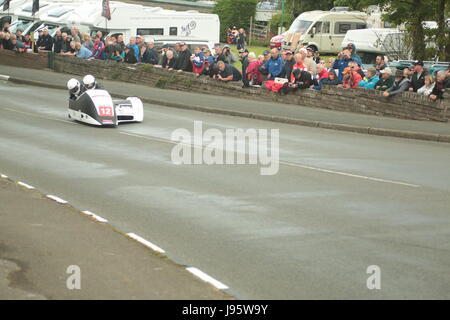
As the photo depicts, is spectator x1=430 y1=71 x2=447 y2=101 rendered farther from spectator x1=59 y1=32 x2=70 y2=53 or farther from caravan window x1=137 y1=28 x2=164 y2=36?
spectator x1=59 y1=32 x2=70 y2=53

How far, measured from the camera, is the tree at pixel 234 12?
6794cm

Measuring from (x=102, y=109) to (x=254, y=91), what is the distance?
7423mm

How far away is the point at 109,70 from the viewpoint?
36.0 m

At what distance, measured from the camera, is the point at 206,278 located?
899 cm

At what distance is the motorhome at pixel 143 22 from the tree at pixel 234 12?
25924 mm

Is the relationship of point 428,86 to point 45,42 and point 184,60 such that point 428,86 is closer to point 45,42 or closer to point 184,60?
point 184,60

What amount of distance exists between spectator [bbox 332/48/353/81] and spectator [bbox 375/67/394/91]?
2012 mm

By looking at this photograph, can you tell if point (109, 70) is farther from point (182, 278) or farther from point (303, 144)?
point (182, 278)

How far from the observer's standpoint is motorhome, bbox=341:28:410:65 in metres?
34.4

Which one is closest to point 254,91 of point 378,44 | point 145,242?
point 378,44

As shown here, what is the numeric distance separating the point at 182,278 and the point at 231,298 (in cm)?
78

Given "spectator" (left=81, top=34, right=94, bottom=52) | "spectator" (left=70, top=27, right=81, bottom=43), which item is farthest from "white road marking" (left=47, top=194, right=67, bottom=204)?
"spectator" (left=70, top=27, right=81, bottom=43)

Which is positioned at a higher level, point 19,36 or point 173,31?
point 173,31
